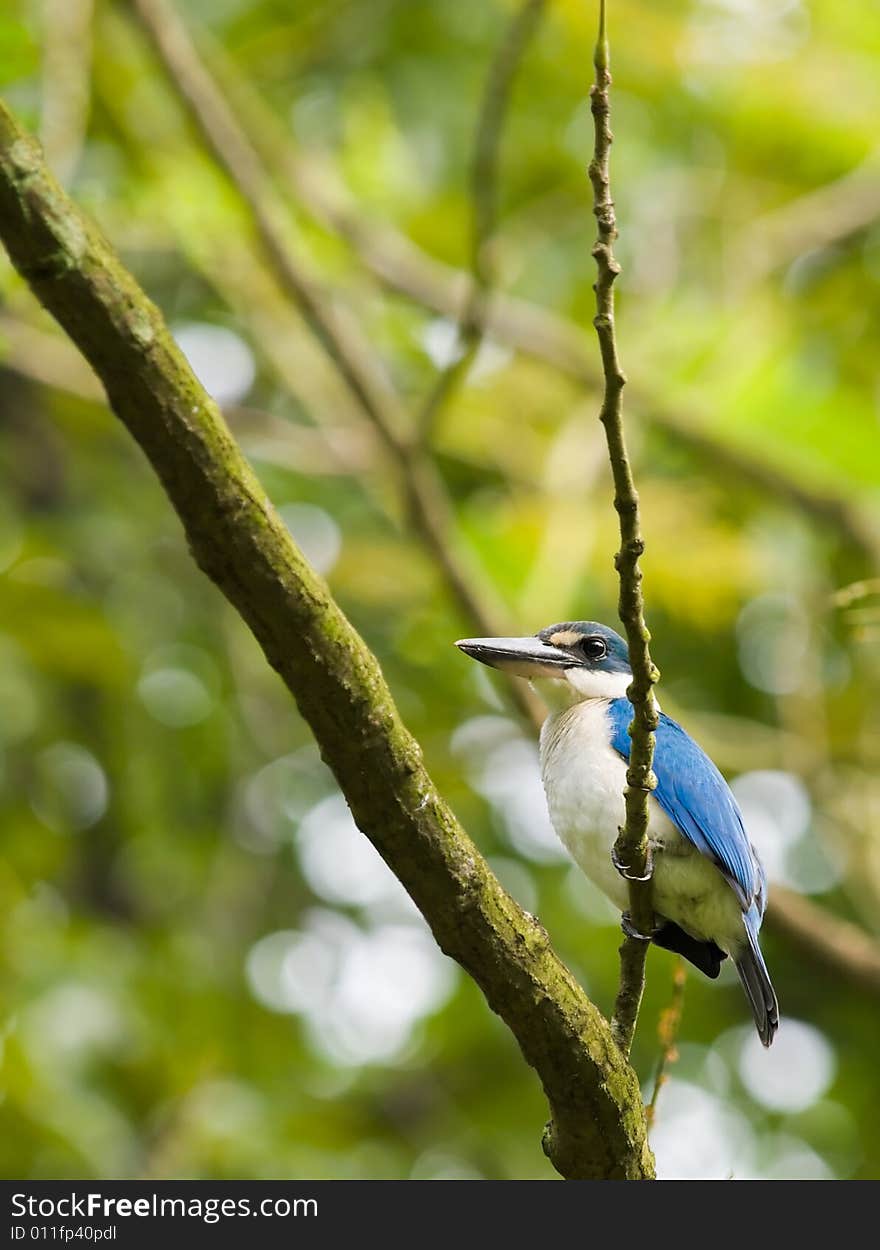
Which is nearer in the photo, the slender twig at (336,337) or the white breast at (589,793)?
the white breast at (589,793)

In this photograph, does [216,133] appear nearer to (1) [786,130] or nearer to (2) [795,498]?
(2) [795,498]

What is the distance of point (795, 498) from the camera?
691cm

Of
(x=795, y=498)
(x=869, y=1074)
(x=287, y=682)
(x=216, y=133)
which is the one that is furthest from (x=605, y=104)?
(x=869, y=1074)

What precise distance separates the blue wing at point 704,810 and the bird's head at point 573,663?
0.82 feet

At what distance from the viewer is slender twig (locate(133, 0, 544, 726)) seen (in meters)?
5.72

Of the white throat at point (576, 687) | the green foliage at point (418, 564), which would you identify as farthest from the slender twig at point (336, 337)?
the white throat at point (576, 687)

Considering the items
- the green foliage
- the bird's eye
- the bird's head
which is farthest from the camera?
the green foliage

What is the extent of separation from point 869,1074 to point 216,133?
6.00 m

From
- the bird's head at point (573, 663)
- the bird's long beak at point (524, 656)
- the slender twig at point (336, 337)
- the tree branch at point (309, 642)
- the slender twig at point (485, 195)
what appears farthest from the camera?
the slender twig at point (336, 337)

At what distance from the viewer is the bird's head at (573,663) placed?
3975 mm

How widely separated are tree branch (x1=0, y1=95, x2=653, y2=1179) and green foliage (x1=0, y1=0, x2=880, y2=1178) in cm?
300

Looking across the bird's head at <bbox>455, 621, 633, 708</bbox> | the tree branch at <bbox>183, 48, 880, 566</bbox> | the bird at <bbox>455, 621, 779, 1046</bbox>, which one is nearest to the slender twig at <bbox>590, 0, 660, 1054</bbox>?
the bird at <bbox>455, 621, 779, 1046</bbox>

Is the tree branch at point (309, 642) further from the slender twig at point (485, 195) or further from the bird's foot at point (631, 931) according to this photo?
the slender twig at point (485, 195)

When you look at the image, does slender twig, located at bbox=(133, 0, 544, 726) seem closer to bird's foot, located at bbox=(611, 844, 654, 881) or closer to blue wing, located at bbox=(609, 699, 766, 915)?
blue wing, located at bbox=(609, 699, 766, 915)
